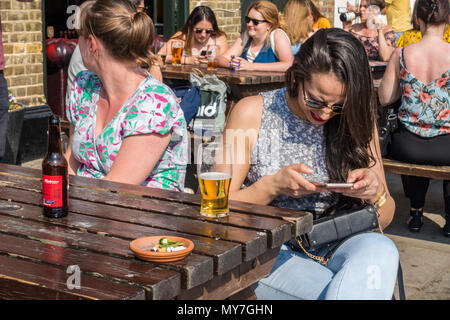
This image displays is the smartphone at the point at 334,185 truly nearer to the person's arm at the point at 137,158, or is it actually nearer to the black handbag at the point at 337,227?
the black handbag at the point at 337,227

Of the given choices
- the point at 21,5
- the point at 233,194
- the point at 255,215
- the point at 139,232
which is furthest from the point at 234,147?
the point at 21,5

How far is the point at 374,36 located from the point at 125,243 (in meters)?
7.11

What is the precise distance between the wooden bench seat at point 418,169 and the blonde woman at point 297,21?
126 inches

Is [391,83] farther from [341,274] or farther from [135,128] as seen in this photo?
[341,274]

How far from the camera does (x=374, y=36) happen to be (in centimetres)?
865

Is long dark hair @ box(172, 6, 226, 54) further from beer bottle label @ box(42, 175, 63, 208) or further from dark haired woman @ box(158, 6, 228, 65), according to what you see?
beer bottle label @ box(42, 175, 63, 208)

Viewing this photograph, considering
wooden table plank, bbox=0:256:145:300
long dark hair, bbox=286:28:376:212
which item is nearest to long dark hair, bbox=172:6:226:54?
long dark hair, bbox=286:28:376:212

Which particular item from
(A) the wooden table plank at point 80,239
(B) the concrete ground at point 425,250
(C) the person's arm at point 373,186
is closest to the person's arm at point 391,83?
(B) the concrete ground at point 425,250

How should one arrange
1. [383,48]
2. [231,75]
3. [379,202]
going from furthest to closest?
[383,48] → [231,75] → [379,202]

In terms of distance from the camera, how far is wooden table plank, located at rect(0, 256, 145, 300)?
5.60ft

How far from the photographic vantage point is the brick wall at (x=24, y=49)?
697 centimetres

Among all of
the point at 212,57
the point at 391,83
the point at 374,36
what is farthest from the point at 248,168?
the point at 374,36
